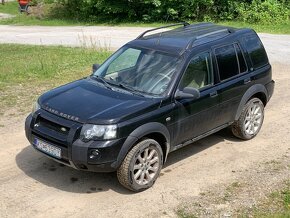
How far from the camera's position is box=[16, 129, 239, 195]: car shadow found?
630cm

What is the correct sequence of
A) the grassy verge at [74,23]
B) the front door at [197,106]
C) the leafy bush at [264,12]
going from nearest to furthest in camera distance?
the front door at [197,106]
the grassy verge at [74,23]
the leafy bush at [264,12]

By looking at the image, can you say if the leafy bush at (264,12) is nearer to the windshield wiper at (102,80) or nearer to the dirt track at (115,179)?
the dirt track at (115,179)

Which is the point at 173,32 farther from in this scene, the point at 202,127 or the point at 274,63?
the point at 274,63

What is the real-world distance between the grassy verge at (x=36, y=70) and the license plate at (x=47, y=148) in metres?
3.26

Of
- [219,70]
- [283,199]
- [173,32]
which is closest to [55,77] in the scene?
[173,32]

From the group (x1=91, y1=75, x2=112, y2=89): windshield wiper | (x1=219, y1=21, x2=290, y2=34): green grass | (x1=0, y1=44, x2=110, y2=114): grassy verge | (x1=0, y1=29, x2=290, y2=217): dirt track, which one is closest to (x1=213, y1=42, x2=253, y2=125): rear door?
(x1=0, y1=29, x2=290, y2=217): dirt track

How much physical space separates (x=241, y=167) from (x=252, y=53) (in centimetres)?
199

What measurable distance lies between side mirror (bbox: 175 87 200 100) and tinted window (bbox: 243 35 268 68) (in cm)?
185

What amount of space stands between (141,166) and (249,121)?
2612 millimetres

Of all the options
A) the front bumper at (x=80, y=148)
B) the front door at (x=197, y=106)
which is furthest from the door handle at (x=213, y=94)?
the front bumper at (x=80, y=148)

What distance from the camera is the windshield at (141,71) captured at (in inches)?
258

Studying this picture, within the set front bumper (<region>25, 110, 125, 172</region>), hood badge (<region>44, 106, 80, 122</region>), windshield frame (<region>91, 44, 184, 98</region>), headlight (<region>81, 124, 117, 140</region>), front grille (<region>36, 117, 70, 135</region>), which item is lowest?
front bumper (<region>25, 110, 125, 172</region>)

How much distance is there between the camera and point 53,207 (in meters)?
5.80

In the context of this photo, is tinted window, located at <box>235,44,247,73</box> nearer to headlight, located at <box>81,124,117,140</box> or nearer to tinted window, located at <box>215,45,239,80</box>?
tinted window, located at <box>215,45,239,80</box>
